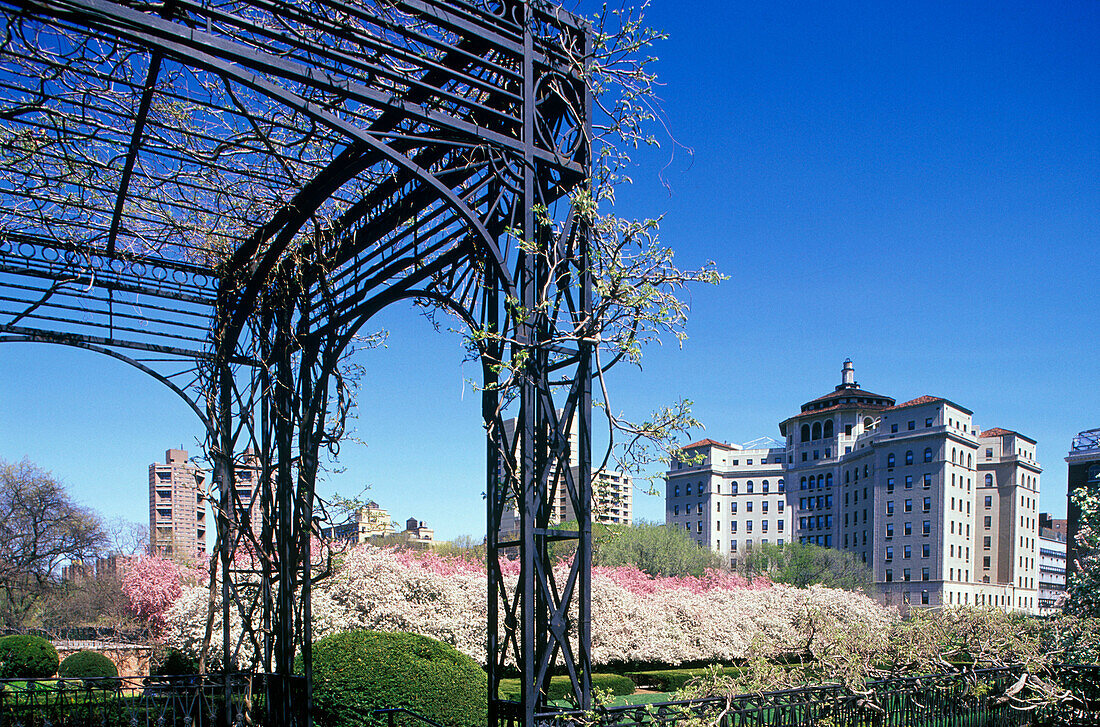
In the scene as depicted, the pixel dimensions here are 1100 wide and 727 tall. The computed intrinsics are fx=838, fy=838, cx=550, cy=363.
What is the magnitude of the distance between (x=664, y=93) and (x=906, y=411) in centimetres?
6447

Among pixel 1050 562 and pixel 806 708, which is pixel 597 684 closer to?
pixel 806 708

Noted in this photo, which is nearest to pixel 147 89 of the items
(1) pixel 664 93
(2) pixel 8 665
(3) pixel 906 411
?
(1) pixel 664 93

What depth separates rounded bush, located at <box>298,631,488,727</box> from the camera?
827cm

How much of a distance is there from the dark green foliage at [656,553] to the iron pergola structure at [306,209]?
29.4 m

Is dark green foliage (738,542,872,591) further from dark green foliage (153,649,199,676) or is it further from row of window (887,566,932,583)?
dark green foliage (153,649,199,676)

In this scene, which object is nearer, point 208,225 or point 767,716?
point 767,716

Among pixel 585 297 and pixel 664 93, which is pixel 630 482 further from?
pixel 664 93

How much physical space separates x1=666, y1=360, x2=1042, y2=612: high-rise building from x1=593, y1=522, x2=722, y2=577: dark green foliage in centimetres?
646

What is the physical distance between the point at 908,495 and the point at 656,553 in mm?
29440

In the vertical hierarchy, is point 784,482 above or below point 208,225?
below

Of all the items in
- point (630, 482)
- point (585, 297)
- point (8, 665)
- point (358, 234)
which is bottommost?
point (8, 665)

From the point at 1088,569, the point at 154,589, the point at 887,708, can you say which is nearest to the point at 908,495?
the point at 1088,569

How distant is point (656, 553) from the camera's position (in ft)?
139

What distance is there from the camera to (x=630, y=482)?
14.5ft
